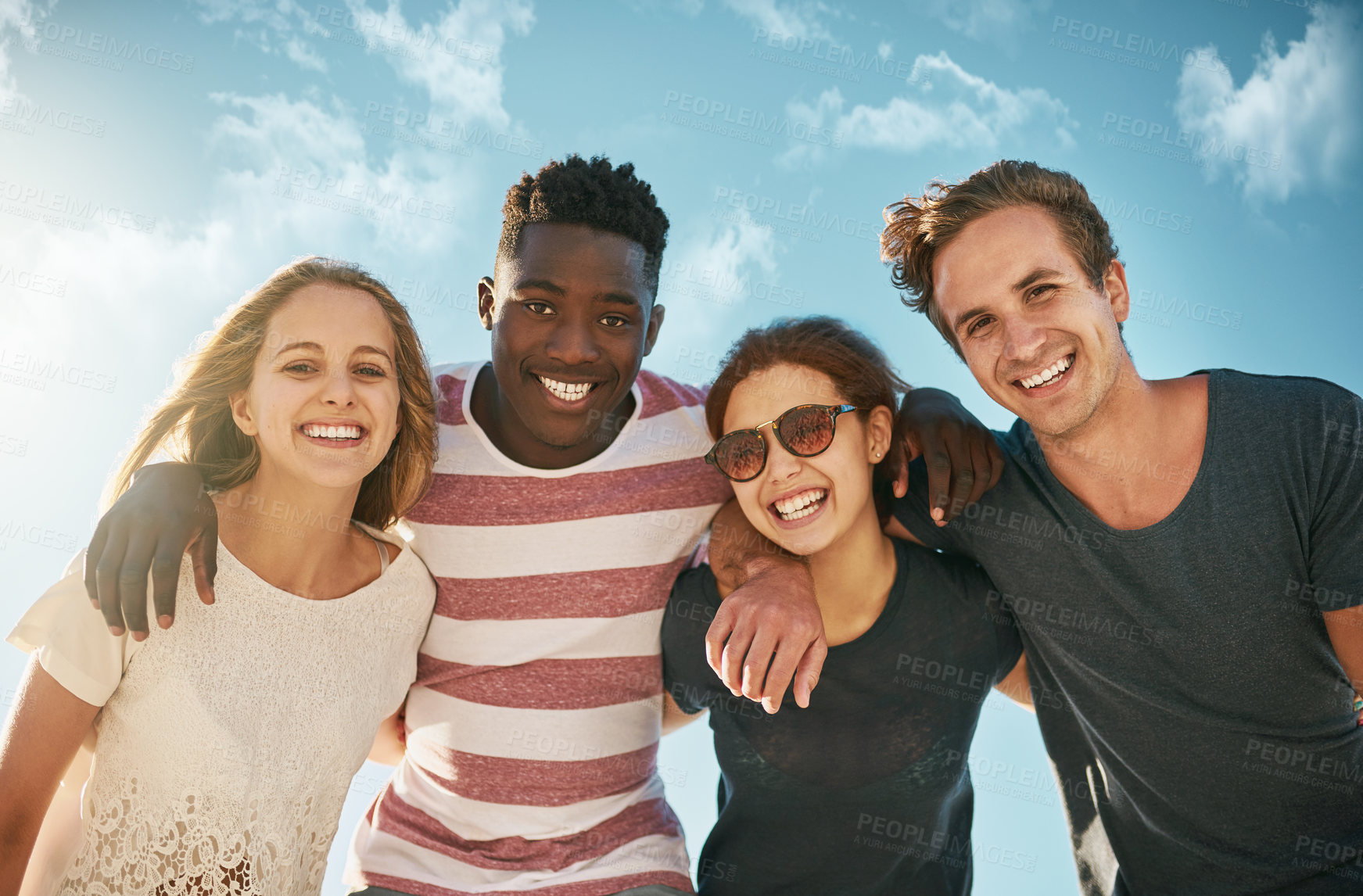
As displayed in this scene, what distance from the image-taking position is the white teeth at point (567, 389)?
355 centimetres

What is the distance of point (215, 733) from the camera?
2.88 meters

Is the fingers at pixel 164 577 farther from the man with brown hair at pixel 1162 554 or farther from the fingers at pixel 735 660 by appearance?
the man with brown hair at pixel 1162 554

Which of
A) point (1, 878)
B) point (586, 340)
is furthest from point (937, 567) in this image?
point (1, 878)

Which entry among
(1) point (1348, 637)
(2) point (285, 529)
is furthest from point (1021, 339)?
(2) point (285, 529)

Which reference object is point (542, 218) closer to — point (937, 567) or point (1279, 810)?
point (937, 567)

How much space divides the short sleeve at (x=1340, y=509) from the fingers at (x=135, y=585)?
3771mm

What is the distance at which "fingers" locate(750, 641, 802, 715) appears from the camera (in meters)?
2.59

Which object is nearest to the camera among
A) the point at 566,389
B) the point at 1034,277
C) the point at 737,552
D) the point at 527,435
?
the point at 1034,277

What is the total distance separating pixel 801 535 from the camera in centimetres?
327

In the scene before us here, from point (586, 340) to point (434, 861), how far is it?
2090 millimetres

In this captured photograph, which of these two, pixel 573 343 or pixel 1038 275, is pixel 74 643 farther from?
pixel 1038 275

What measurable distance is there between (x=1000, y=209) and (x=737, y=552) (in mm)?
1689

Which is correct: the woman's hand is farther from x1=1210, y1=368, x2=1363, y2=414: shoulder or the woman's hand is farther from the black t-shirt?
x1=1210, y1=368, x2=1363, y2=414: shoulder

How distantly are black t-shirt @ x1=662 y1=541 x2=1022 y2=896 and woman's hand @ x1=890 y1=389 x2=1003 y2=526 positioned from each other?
1.17ft
